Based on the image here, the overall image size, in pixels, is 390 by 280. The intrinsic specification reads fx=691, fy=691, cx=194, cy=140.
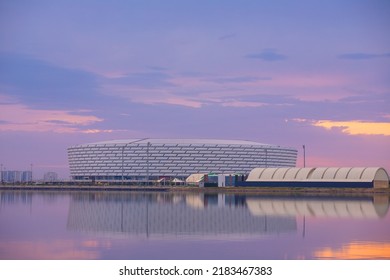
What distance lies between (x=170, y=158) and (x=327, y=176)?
32.8 m

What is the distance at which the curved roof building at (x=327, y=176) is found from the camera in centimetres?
5838

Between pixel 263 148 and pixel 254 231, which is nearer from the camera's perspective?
pixel 254 231

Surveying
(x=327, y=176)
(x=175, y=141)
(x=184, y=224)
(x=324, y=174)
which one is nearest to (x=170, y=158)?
(x=175, y=141)

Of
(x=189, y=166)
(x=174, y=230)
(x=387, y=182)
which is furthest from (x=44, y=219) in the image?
(x=189, y=166)

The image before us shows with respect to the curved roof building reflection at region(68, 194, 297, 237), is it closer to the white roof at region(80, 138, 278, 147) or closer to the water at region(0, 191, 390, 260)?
the water at region(0, 191, 390, 260)

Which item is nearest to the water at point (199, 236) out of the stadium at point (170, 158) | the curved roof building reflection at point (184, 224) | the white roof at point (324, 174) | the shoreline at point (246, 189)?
the curved roof building reflection at point (184, 224)

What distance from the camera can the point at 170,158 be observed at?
89.8 meters

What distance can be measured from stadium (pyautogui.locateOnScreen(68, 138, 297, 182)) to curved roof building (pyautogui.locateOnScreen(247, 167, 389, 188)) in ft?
80.8

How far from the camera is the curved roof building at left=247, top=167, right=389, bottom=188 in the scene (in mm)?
58375

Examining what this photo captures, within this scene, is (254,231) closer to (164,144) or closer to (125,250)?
Result: (125,250)

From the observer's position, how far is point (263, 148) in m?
94.1

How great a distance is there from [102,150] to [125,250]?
76.5 metres

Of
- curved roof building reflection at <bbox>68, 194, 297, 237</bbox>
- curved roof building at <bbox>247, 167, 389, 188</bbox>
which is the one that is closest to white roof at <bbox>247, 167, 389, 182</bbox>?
curved roof building at <bbox>247, 167, 389, 188</bbox>

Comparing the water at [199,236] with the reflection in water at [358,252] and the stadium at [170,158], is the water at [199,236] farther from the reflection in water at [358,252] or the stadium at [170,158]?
the stadium at [170,158]
